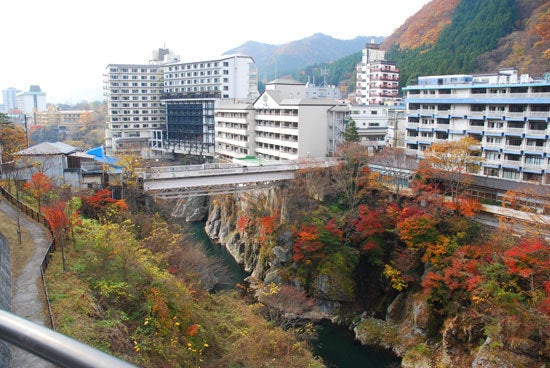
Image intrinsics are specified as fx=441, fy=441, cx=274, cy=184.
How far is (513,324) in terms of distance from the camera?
1472 cm

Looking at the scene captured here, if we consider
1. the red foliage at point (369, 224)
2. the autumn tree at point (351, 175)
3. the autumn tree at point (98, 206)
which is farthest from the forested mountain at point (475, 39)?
the autumn tree at point (98, 206)

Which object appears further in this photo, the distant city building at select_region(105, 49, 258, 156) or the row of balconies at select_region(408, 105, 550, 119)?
the distant city building at select_region(105, 49, 258, 156)

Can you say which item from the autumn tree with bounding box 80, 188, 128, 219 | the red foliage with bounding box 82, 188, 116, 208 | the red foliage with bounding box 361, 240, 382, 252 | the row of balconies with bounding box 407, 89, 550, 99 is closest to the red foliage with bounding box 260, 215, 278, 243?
the red foliage with bounding box 361, 240, 382, 252

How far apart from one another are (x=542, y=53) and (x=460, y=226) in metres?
24.0

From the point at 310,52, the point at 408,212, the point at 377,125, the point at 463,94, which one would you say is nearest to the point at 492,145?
the point at 463,94

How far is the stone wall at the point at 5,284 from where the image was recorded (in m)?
7.19

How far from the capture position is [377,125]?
36.0 m

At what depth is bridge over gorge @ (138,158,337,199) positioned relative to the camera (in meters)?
23.4

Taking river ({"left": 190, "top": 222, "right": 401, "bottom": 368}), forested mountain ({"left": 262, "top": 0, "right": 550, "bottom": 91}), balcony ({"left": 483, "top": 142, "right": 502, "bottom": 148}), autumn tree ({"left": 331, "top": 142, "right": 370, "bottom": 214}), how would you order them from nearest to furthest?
river ({"left": 190, "top": 222, "right": 401, "bottom": 368}), autumn tree ({"left": 331, "top": 142, "right": 370, "bottom": 214}), balcony ({"left": 483, "top": 142, "right": 502, "bottom": 148}), forested mountain ({"left": 262, "top": 0, "right": 550, "bottom": 91})

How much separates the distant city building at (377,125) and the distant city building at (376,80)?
12.0m

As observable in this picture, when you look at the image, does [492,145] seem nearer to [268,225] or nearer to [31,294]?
[268,225]

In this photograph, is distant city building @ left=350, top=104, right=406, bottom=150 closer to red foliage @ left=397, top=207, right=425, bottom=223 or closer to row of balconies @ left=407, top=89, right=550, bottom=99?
row of balconies @ left=407, top=89, right=550, bottom=99

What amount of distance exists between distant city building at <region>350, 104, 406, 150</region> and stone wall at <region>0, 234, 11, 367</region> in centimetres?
2626

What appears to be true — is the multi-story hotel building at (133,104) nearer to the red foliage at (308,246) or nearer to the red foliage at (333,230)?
the red foliage at (308,246)
